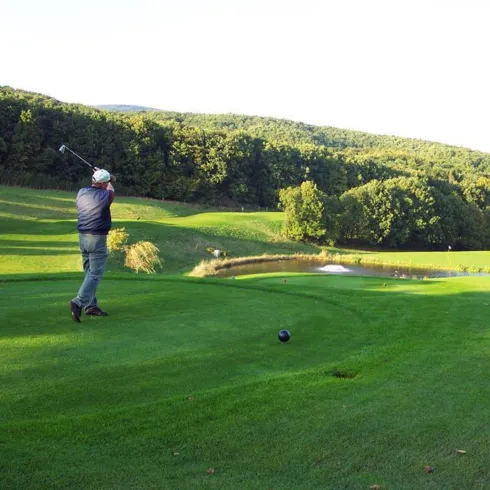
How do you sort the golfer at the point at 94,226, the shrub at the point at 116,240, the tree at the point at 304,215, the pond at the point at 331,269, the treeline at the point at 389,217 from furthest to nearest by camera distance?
the treeline at the point at 389,217 → the tree at the point at 304,215 → the pond at the point at 331,269 → the shrub at the point at 116,240 → the golfer at the point at 94,226

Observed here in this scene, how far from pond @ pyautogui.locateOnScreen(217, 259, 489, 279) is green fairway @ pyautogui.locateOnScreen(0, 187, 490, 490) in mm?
41408

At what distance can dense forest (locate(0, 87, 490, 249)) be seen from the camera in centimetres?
8325

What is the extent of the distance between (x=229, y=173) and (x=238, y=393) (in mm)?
94634

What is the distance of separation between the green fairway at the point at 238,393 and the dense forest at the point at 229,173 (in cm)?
7278

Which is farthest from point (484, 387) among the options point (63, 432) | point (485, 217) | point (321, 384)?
point (485, 217)

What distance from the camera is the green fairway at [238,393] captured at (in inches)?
171

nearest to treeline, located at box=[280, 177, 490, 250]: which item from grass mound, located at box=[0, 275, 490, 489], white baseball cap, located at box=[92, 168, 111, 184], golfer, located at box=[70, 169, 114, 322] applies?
white baseball cap, located at box=[92, 168, 111, 184]

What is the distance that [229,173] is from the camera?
99438 mm

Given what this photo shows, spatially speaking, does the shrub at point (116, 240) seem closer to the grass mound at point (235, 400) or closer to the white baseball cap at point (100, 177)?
the grass mound at point (235, 400)

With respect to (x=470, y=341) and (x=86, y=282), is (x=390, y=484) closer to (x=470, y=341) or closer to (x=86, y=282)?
(x=470, y=341)

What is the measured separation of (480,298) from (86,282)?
9.54 m

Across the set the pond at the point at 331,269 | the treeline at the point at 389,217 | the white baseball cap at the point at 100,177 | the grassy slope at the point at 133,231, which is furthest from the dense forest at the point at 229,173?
the white baseball cap at the point at 100,177

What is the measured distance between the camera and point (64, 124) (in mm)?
88000

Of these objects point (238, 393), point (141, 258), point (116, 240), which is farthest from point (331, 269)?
point (238, 393)
